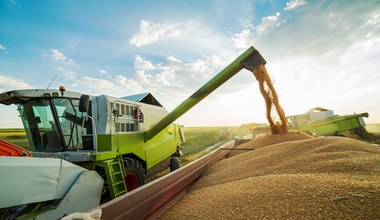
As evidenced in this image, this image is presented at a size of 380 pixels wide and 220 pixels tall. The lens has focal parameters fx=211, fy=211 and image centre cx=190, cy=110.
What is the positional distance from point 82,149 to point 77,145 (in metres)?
0.14

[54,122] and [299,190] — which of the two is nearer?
[299,190]

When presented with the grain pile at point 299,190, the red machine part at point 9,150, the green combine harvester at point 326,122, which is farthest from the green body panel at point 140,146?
the green combine harvester at point 326,122

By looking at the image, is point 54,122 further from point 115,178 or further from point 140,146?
point 140,146

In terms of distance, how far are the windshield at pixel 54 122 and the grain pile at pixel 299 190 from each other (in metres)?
2.67

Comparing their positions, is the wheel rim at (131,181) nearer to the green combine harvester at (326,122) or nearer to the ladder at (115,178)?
the ladder at (115,178)

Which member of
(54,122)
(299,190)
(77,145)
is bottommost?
(299,190)

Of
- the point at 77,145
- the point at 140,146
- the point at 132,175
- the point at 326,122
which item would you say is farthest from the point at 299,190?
the point at 326,122

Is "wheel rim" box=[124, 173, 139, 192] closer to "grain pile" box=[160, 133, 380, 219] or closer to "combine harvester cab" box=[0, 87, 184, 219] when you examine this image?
"combine harvester cab" box=[0, 87, 184, 219]

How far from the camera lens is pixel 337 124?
13969 mm

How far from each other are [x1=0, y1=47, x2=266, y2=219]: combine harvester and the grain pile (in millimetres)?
524

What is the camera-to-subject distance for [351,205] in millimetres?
1532

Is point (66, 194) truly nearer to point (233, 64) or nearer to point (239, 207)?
point (239, 207)

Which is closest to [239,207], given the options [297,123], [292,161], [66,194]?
[292,161]

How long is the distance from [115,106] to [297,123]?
47.3ft
